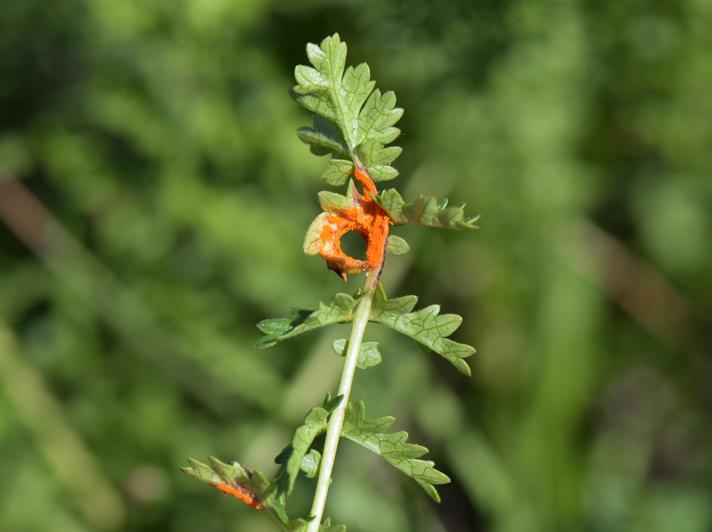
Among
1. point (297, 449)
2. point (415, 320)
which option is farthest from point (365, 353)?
point (297, 449)

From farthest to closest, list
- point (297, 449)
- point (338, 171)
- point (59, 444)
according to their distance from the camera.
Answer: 1. point (59, 444)
2. point (338, 171)
3. point (297, 449)

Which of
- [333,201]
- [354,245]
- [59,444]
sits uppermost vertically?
[333,201]

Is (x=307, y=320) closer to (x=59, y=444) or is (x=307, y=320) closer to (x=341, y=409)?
(x=341, y=409)

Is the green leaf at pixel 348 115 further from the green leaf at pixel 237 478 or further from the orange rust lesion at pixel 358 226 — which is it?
the green leaf at pixel 237 478

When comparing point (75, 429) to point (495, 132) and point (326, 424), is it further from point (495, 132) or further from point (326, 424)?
point (326, 424)

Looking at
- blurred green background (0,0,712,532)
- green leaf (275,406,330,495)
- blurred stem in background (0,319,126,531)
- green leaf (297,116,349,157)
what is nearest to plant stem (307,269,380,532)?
green leaf (275,406,330,495)

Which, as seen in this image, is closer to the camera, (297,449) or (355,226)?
(297,449)

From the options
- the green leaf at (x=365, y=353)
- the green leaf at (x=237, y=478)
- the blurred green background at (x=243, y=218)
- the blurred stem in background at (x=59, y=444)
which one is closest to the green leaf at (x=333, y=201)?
the green leaf at (x=365, y=353)
